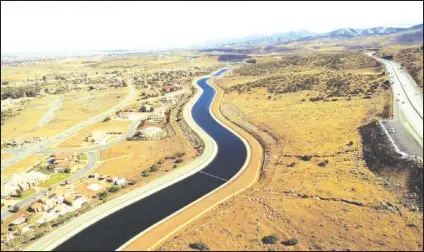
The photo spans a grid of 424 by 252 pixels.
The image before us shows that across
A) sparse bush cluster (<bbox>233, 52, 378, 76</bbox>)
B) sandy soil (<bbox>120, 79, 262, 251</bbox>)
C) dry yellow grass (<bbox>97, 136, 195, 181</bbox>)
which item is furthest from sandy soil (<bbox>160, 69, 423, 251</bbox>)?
sparse bush cluster (<bbox>233, 52, 378, 76</bbox>)

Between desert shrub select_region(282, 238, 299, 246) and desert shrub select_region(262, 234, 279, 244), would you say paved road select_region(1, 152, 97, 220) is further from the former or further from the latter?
desert shrub select_region(282, 238, 299, 246)

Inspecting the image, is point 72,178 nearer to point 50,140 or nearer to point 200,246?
point 50,140

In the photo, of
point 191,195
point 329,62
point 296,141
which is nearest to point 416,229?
point 191,195

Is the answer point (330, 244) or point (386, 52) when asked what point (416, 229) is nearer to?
point (330, 244)

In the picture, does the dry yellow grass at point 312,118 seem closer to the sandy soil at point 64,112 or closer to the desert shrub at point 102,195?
the desert shrub at point 102,195

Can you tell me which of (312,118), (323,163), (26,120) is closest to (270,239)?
(323,163)
